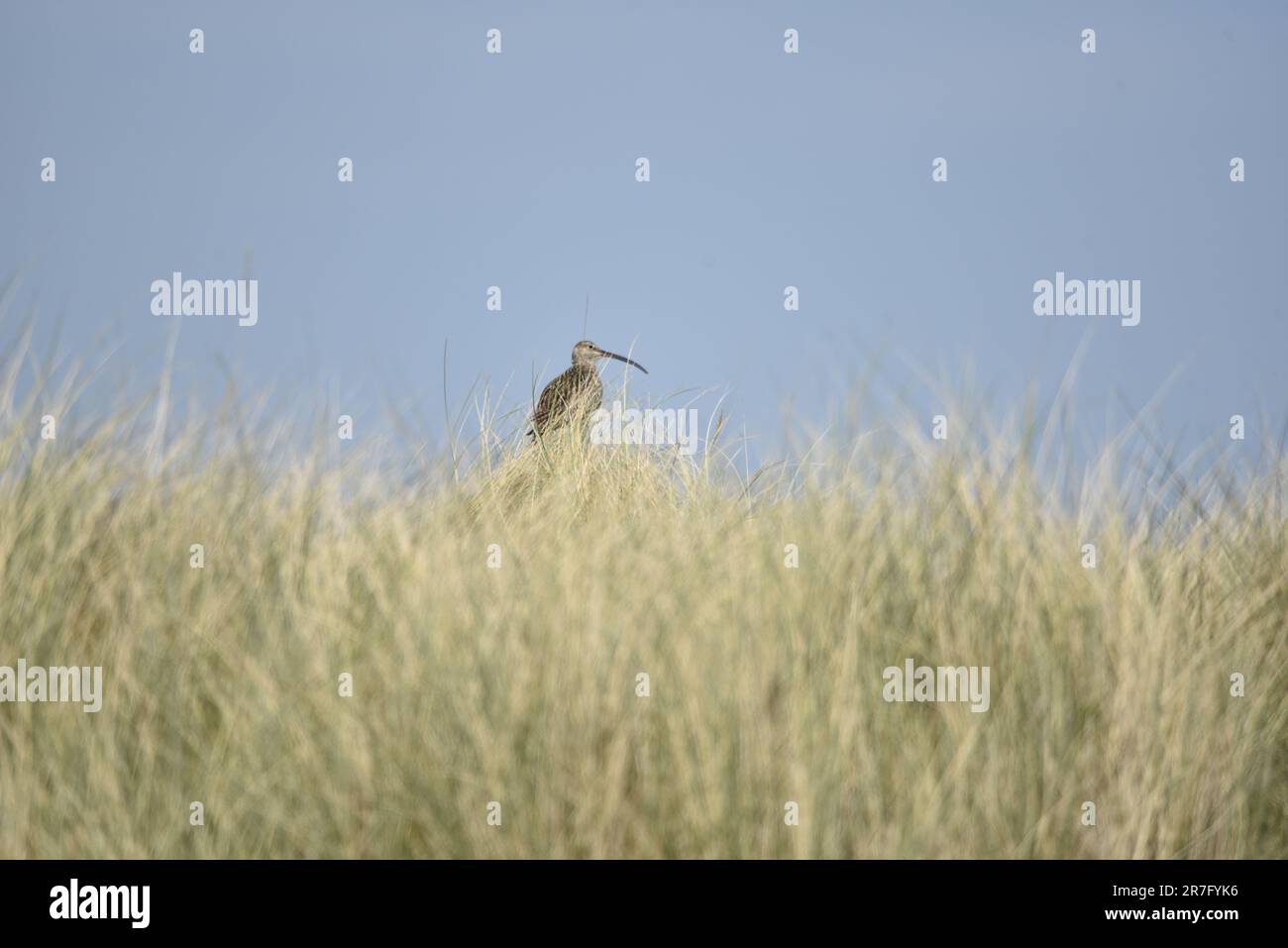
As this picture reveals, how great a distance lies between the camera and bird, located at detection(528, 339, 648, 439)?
8.91 meters

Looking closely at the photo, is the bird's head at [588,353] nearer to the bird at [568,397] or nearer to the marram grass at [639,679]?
the bird at [568,397]

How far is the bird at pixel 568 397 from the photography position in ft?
29.2

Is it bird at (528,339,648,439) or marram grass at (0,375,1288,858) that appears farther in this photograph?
bird at (528,339,648,439)

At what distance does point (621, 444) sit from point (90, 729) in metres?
4.63

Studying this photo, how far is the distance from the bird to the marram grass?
329cm

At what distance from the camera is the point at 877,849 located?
3.77 m

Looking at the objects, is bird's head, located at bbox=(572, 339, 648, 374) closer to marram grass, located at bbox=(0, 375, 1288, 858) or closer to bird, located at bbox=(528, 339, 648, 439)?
bird, located at bbox=(528, 339, 648, 439)

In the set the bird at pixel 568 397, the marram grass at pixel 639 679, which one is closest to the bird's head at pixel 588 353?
the bird at pixel 568 397

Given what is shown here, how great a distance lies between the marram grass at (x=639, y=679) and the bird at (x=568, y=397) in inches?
130

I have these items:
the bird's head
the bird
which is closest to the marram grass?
the bird

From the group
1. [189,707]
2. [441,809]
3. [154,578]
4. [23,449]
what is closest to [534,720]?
[441,809]

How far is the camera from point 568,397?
9727 millimetres
